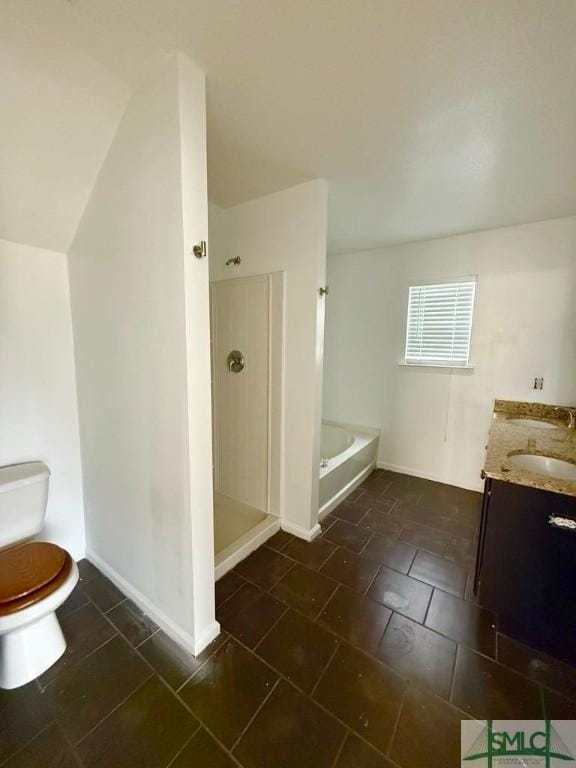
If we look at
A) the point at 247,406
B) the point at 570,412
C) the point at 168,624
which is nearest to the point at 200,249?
the point at 247,406

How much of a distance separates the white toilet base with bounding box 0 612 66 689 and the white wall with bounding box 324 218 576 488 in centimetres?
298

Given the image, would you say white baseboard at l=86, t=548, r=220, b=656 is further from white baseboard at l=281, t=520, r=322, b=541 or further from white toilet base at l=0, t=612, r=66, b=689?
Result: white baseboard at l=281, t=520, r=322, b=541

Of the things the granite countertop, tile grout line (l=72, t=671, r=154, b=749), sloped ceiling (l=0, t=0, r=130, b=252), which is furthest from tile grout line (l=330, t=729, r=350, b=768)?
sloped ceiling (l=0, t=0, r=130, b=252)

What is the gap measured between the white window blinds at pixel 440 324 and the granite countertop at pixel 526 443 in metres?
0.61

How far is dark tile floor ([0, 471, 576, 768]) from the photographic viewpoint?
1035 mm

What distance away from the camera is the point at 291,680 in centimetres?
124

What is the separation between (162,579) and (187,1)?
85.4 inches

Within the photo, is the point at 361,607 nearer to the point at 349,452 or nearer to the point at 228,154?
the point at 349,452

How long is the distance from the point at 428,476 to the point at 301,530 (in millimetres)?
1652

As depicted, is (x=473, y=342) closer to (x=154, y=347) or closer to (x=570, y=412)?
(x=570, y=412)

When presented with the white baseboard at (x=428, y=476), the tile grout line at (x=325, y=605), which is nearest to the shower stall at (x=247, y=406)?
the tile grout line at (x=325, y=605)

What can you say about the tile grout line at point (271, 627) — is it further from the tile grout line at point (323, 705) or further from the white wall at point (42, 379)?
the white wall at point (42, 379)

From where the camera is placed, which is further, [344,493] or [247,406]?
[344,493]

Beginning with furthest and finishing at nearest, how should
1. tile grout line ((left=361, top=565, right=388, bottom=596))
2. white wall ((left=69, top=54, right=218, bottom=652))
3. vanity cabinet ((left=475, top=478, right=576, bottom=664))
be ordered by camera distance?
1. tile grout line ((left=361, top=565, right=388, bottom=596))
2. vanity cabinet ((left=475, top=478, right=576, bottom=664))
3. white wall ((left=69, top=54, right=218, bottom=652))
